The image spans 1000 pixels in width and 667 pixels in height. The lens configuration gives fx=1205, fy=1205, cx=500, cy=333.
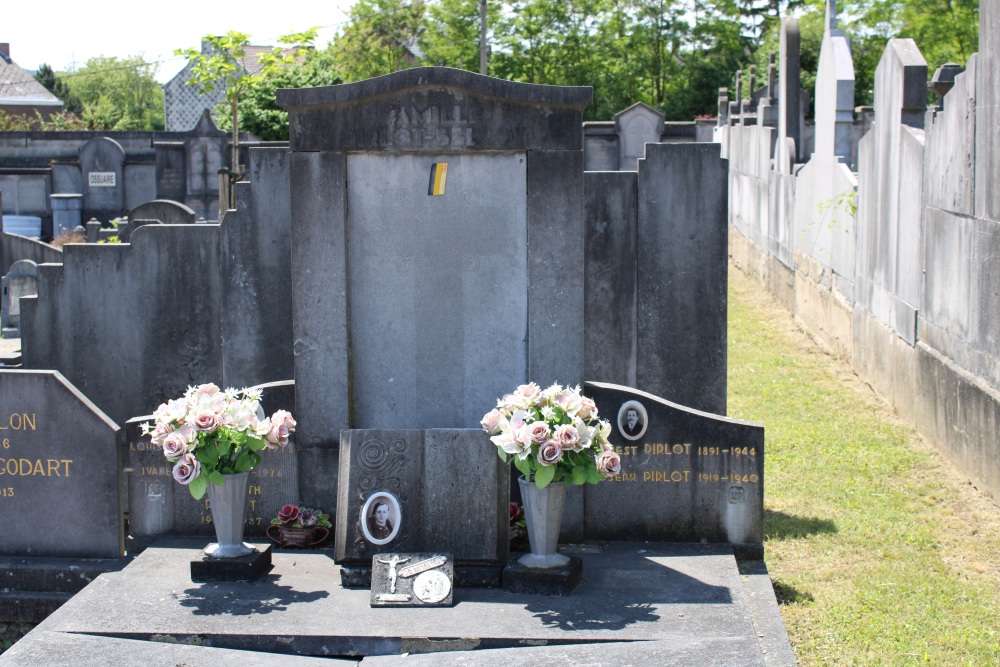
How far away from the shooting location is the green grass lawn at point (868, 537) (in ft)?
19.3

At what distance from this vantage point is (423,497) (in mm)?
6172

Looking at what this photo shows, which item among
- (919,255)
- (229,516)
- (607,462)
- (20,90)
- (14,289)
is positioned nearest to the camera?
(607,462)

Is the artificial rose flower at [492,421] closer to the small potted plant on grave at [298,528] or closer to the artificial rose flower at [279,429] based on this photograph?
the artificial rose flower at [279,429]

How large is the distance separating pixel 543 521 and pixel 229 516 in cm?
159

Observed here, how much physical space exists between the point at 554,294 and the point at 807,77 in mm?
36398

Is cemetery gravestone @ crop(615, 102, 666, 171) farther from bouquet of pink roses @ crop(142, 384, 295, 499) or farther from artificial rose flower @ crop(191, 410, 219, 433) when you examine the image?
artificial rose flower @ crop(191, 410, 219, 433)

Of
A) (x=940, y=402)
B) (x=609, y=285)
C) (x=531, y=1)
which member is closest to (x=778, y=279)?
(x=940, y=402)

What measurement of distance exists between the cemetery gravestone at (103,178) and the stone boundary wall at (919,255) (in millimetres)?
18631

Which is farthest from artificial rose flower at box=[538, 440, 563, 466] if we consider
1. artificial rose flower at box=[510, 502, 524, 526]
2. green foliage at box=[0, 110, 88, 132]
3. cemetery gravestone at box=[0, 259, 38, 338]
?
green foliage at box=[0, 110, 88, 132]

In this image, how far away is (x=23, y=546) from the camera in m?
6.73

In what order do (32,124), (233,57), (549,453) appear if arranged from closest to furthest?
(549,453) → (233,57) → (32,124)

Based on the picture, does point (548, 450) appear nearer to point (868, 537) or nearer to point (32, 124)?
point (868, 537)

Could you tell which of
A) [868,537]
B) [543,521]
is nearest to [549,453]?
[543,521]

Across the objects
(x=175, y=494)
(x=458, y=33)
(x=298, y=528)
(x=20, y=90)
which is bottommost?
(x=298, y=528)
